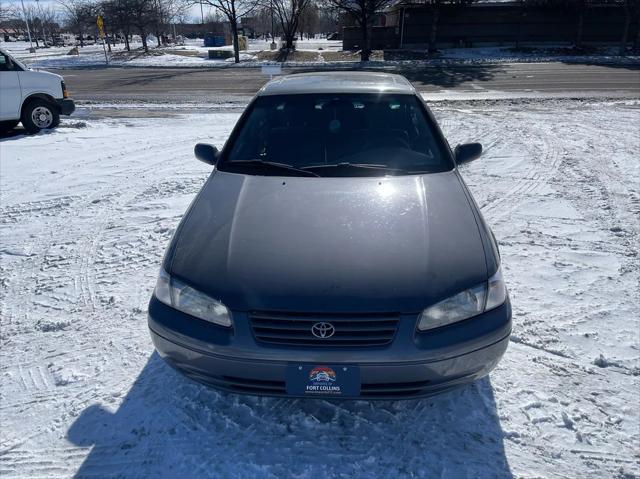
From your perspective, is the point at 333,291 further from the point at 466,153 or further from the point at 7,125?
the point at 7,125

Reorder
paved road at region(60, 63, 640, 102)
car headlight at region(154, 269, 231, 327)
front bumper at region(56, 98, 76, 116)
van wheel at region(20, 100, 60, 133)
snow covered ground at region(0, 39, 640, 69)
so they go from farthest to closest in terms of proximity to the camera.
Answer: snow covered ground at region(0, 39, 640, 69) < paved road at region(60, 63, 640, 102) < front bumper at region(56, 98, 76, 116) < van wheel at region(20, 100, 60, 133) < car headlight at region(154, 269, 231, 327)

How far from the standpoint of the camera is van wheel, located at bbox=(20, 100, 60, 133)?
902 cm

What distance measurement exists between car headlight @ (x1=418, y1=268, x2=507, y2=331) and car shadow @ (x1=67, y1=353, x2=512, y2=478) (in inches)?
25.8

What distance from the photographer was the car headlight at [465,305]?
2.01 m

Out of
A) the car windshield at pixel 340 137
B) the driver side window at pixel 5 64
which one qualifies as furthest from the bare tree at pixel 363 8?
the car windshield at pixel 340 137

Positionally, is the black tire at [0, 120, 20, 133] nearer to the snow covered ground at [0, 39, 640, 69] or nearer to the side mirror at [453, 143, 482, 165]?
the side mirror at [453, 143, 482, 165]

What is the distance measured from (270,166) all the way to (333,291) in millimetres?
1342

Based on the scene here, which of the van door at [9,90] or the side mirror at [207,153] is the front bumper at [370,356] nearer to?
the side mirror at [207,153]

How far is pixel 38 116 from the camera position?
30.0ft

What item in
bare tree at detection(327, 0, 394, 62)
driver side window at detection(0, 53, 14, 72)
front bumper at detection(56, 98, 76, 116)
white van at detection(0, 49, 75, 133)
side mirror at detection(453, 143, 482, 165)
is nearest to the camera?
side mirror at detection(453, 143, 482, 165)

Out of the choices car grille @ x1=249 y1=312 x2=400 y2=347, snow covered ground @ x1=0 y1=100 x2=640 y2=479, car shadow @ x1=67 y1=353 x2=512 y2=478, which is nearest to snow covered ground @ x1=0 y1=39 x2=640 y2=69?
snow covered ground @ x1=0 y1=100 x2=640 y2=479

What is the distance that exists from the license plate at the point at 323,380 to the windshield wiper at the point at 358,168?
144 centimetres

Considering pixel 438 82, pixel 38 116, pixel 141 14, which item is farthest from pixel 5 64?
pixel 141 14

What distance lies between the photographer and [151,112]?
469 inches
